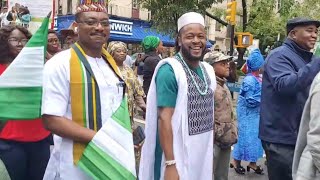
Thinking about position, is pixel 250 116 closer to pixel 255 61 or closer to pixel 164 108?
pixel 255 61

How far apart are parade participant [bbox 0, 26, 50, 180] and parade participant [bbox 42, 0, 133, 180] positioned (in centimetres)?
91

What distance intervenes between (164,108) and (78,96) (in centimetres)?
86

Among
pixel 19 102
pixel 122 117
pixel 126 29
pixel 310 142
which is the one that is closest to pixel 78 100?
pixel 122 117

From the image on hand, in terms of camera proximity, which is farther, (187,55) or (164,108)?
(187,55)

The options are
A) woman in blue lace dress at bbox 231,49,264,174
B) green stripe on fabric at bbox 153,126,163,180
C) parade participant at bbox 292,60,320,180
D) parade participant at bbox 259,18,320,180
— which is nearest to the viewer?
parade participant at bbox 292,60,320,180

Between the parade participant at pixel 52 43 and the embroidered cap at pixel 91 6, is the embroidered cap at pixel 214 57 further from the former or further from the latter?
the embroidered cap at pixel 91 6

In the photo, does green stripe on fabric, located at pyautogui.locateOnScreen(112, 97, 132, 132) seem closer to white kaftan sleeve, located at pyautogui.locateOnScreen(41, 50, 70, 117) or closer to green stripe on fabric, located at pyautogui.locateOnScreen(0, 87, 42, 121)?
white kaftan sleeve, located at pyautogui.locateOnScreen(41, 50, 70, 117)

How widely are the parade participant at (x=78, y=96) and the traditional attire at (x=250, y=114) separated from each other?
4121 millimetres

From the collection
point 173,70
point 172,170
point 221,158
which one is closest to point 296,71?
point 173,70

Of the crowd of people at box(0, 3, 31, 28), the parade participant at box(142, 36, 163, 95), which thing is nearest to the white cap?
the crowd of people at box(0, 3, 31, 28)

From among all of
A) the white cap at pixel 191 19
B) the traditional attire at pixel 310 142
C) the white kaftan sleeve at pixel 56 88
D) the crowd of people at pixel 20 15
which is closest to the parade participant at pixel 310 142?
the traditional attire at pixel 310 142

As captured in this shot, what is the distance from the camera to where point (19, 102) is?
289cm

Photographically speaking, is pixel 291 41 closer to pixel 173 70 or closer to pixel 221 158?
pixel 173 70

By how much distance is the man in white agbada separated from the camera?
3.32 meters
